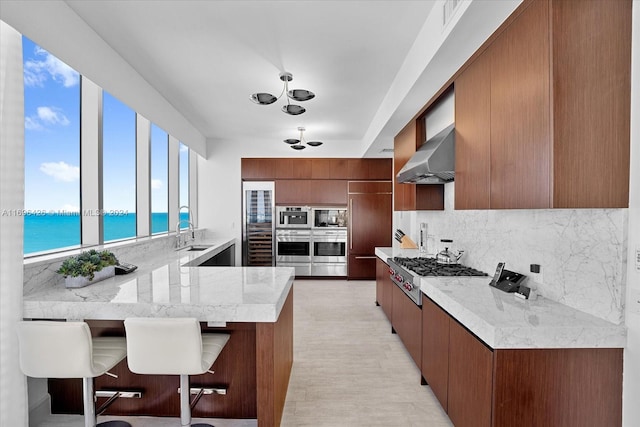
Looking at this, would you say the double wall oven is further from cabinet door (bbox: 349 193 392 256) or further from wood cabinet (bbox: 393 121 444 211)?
wood cabinet (bbox: 393 121 444 211)

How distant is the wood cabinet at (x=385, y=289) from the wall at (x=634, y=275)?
2.32 m

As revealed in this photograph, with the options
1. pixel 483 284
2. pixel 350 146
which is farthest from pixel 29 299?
pixel 350 146

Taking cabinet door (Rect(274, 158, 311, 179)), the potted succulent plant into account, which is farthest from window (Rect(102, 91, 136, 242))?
cabinet door (Rect(274, 158, 311, 179))

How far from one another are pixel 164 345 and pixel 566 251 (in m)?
2.20

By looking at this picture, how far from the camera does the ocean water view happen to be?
2347mm

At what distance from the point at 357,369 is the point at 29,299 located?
7.93 ft

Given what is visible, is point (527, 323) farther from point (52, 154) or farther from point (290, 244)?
point (290, 244)

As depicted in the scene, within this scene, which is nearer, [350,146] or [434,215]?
[434,215]

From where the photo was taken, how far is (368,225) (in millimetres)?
6496

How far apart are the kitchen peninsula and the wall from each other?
162cm

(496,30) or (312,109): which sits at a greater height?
(312,109)

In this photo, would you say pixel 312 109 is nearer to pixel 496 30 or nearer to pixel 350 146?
pixel 350 146

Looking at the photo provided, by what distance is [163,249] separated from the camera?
13.9 feet

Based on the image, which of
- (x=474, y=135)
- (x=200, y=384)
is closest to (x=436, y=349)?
(x=474, y=135)
